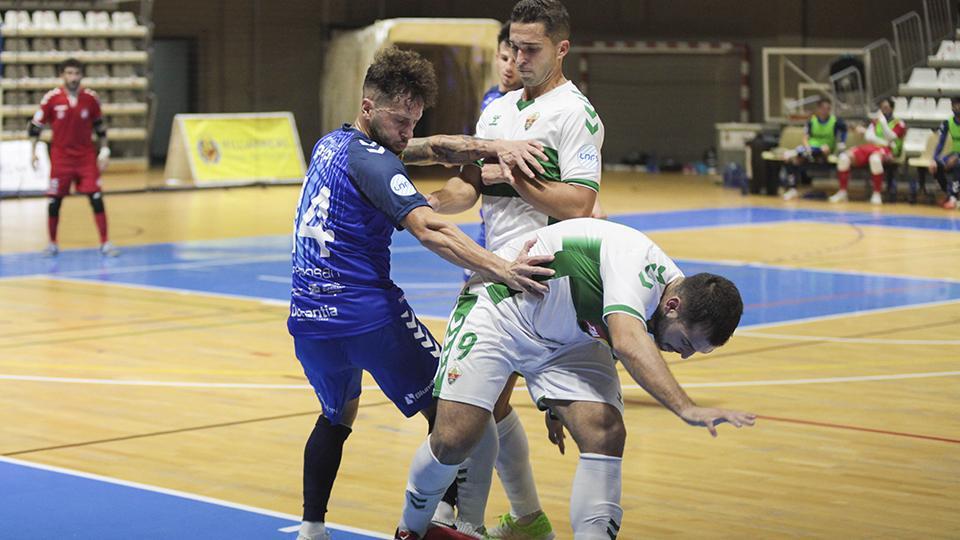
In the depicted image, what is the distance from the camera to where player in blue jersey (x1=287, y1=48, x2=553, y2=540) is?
17.9ft

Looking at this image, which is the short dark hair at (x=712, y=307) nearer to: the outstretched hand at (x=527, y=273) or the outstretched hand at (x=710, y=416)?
the outstretched hand at (x=710, y=416)

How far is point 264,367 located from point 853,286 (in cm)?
676

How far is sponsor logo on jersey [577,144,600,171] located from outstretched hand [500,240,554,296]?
34.1 inches

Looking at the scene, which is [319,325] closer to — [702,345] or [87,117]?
[702,345]

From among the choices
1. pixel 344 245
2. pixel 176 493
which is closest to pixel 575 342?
pixel 344 245

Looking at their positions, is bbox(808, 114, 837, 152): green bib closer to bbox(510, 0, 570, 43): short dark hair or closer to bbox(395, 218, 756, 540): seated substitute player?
bbox(510, 0, 570, 43): short dark hair

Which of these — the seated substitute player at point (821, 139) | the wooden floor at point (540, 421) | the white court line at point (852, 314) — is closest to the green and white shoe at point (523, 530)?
the wooden floor at point (540, 421)

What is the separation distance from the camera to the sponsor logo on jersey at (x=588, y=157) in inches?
237

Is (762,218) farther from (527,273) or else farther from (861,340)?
(527,273)

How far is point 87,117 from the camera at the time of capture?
1675cm

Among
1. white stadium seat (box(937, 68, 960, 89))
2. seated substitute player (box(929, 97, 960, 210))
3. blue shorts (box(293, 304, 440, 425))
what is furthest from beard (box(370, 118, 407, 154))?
white stadium seat (box(937, 68, 960, 89))

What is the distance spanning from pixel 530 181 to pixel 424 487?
1304 mm

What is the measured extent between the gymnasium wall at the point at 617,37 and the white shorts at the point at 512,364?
27.2 metres

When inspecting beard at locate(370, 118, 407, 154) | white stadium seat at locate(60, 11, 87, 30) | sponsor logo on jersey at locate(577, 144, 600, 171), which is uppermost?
white stadium seat at locate(60, 11, 87, 30)
